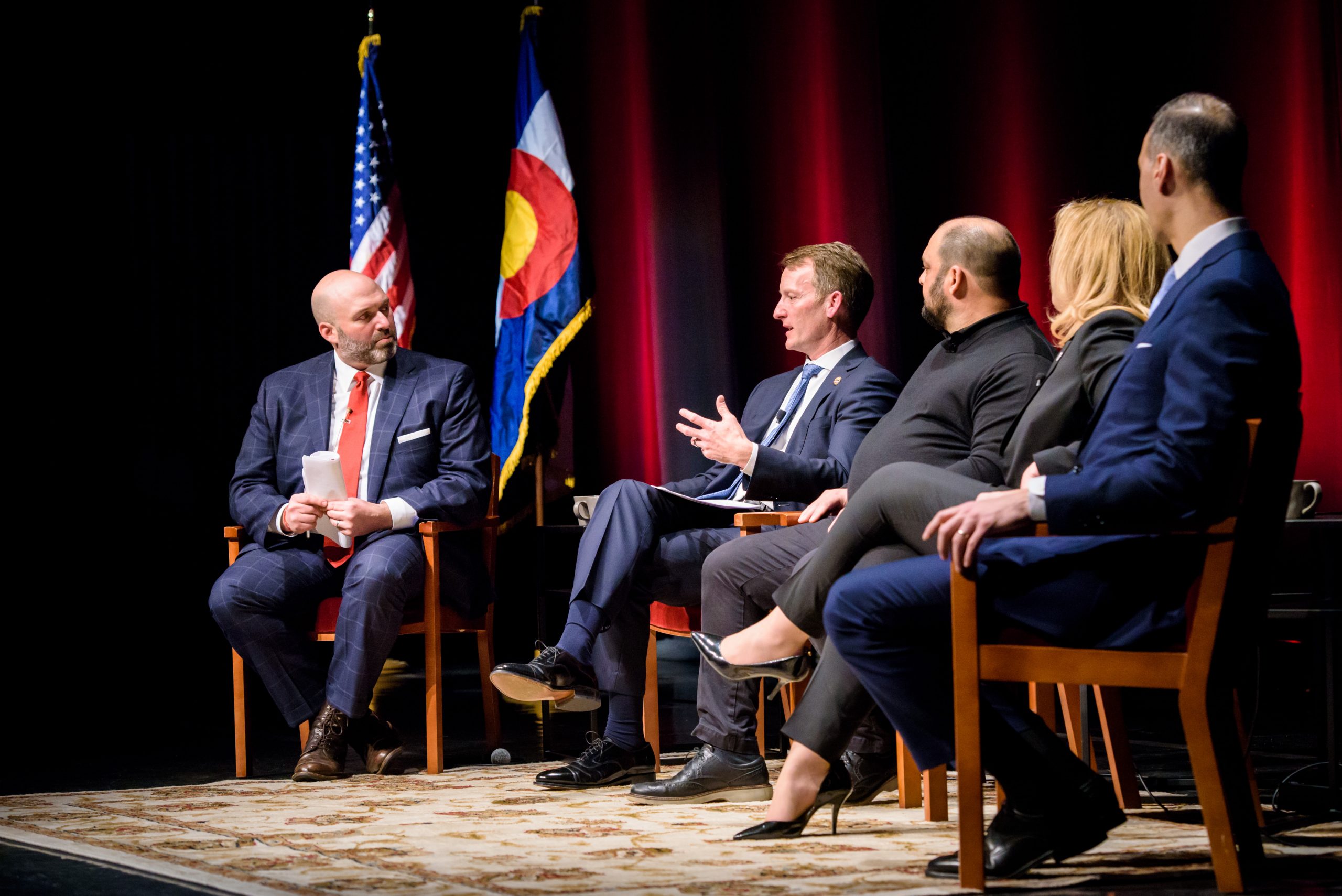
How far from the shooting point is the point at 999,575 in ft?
6.03

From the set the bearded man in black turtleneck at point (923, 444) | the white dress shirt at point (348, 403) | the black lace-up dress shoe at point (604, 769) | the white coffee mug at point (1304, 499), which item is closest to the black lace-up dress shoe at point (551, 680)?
the black lace-up dress shoe at point (604, 769)

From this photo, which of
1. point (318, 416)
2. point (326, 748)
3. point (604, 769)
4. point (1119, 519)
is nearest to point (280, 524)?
point (318, 416)

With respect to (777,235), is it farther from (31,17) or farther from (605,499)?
(31,17)

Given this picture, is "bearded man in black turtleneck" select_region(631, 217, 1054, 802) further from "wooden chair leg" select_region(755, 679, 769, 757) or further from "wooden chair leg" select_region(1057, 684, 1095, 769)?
"wooden chair leg" select_region(1057, 684, 1095, 769)

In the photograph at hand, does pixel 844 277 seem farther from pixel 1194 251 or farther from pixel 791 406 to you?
pixel 1194 251

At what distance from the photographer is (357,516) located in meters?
3.23

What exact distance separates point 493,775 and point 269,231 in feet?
9.58

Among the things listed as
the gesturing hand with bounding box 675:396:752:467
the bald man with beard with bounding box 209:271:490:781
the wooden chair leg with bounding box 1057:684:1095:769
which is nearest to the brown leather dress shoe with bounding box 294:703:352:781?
the bald man with beard with bounding box 209:271:490:781

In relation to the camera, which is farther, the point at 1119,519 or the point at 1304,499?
the point at 1304,499

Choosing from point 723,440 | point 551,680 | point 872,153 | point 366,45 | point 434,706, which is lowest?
point 434,706

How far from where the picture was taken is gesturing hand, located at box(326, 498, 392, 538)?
3.23m

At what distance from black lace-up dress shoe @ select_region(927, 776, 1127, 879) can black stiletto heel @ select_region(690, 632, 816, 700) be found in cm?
54

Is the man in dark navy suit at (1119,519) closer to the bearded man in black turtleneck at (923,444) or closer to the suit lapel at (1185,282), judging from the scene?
the suit lapel at (1185,282)

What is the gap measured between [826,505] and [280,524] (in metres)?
1.38
